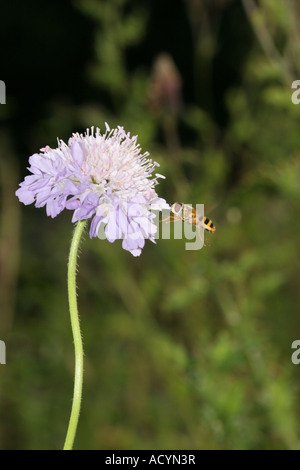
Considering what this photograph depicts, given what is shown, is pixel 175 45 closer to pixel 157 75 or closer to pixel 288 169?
pixel 157 75

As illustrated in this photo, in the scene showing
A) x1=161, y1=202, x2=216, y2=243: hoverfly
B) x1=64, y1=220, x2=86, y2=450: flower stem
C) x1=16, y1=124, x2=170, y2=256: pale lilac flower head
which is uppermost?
x1=161, y1=202, x2=216, y2=243: hoverfly

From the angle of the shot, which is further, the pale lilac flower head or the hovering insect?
the hovering insect

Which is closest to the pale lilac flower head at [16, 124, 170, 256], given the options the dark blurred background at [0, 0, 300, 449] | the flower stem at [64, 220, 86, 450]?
the flower stem at [64, 220, 86, 450]

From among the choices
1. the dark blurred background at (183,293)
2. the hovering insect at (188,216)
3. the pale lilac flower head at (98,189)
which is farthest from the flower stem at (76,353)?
the dark blurred background at (183,293)

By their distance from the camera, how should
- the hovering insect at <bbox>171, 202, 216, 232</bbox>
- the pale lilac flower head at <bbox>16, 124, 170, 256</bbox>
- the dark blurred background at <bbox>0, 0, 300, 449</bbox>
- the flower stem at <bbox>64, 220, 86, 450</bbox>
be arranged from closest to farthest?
the flower stem at <bbox>64, 220, 86, 450</bbox> → the pale lilac flower head at <bbox>16, 124, 170, 256</bbox> → the hovering insect at <bbox>171, 202, 216, 232</bbox> → the dark blurred background at <bbox>0, 0, 300, 449</bbox>

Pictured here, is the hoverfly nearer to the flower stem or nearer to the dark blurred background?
the flower stem

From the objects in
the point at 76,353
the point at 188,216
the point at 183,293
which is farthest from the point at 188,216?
the point at 183,293

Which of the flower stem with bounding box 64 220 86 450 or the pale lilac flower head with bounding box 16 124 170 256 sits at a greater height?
the pale lilac flower head with bounding box 16 124 170 256
